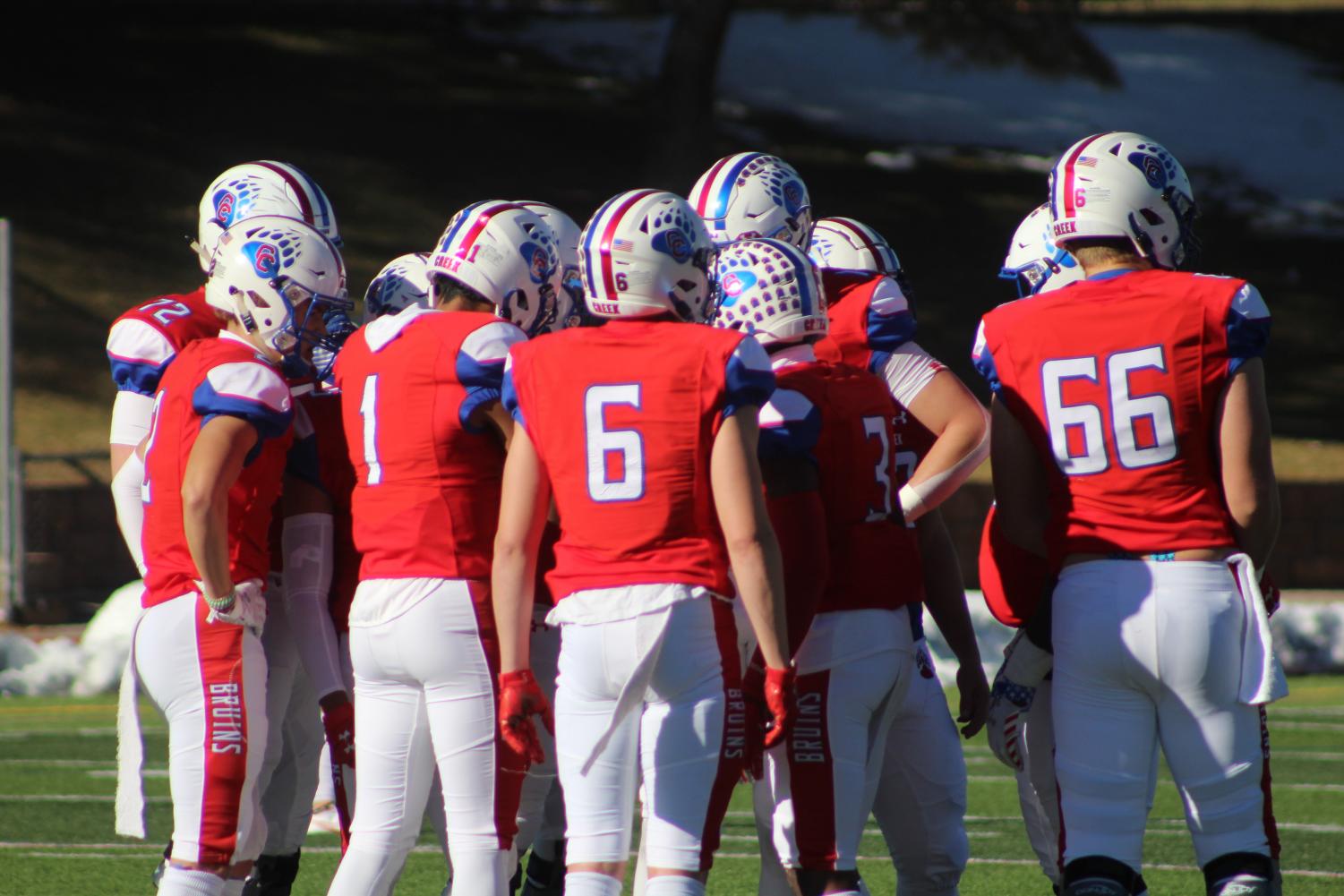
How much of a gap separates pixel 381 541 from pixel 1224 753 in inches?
82.0

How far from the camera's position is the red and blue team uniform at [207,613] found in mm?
4621

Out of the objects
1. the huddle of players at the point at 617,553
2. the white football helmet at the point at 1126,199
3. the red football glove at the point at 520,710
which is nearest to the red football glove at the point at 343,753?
the huddle of players at the point at 617,553

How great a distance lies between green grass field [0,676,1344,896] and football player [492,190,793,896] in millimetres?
2478

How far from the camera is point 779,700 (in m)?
4.15

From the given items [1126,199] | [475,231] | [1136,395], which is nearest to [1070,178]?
[1126,199]

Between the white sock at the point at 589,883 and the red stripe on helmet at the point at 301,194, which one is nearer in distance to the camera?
the white sock at the point at 589,883

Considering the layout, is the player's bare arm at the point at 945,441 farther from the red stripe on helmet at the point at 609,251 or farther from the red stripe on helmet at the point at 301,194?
the red stripe on helmet at the point at 301,194

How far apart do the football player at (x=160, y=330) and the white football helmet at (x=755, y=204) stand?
113 cm

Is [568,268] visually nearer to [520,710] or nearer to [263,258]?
[263,258]

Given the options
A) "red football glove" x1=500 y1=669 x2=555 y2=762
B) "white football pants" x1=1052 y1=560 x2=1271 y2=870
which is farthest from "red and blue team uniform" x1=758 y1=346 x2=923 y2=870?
"red football glove" x1=500 y1=669 x2=555 y2=762

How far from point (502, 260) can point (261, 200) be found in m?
1.35

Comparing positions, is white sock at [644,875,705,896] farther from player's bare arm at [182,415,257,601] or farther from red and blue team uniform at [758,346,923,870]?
player's bare arm at [182,415,257,601]

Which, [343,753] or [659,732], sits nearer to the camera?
[659,732]

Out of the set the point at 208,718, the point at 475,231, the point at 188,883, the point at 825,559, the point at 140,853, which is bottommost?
the point at 140,853
